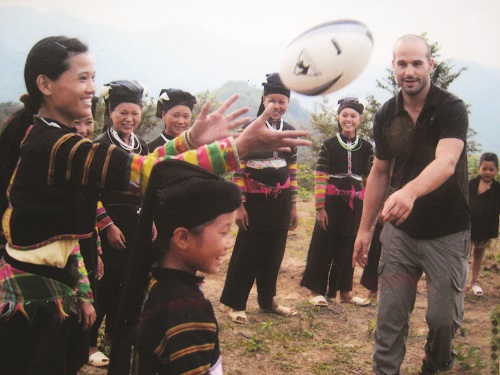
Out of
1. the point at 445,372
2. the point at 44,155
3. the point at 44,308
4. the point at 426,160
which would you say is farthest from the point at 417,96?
the point at 44,308

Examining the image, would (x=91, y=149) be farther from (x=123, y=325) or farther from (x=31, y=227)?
(x=123, y=325)

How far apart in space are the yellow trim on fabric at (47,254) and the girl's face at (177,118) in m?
2.54

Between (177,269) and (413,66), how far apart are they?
2.33 m

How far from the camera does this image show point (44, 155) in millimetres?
2078

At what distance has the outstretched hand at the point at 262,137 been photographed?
2146 millimetres

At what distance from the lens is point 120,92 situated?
4164 mm

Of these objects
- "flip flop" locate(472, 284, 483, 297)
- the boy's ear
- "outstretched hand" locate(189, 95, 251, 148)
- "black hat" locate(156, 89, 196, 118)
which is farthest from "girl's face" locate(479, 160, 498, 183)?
the boy's ear

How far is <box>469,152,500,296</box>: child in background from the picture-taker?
6.23 m

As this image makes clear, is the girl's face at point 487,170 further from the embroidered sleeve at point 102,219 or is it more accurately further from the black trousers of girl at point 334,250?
the embroidered sleeve at point 102,219

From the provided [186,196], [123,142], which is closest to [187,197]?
[186,196]

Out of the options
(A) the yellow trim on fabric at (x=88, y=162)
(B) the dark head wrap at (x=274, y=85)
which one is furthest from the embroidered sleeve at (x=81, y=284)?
(B) the dark head wrap at (x=274, y=85)

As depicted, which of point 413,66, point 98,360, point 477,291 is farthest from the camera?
point 477,291

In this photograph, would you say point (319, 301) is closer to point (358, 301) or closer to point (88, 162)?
point (358, 301)

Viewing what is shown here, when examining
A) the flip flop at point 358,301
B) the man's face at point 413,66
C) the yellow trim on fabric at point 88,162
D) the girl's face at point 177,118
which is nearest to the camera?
the yellow trim on fabric at point 88,162
